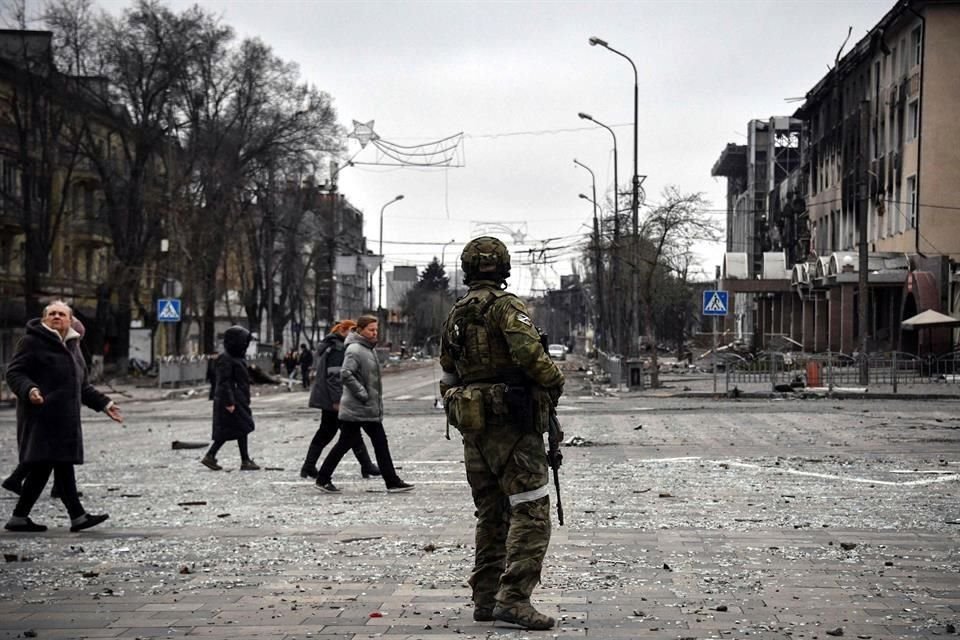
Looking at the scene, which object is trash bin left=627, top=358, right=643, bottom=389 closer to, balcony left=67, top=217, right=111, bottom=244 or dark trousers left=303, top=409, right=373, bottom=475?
dark trousers left=303, top=409, right=373, bottom=475

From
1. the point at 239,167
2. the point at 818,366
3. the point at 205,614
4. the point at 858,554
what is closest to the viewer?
the point at 205,614

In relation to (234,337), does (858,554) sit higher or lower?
lower

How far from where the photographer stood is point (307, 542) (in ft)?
29.3

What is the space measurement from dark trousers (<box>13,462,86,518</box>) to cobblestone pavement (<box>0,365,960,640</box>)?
23cm

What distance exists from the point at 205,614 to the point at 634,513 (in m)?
4.40

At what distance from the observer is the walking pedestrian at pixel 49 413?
9523mm

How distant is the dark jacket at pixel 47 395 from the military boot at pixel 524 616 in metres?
4.66

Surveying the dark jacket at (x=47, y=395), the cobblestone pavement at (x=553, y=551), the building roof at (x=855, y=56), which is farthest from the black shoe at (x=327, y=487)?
the building roof at (x=855, y=56)

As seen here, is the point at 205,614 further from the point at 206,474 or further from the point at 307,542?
the point at 206,474

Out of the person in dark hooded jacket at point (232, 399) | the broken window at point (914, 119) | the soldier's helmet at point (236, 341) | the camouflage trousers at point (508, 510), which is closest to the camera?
the camouflage trousers at point (508, 510)

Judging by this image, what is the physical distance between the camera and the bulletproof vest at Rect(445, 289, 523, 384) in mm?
6195

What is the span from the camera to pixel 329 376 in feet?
44.9

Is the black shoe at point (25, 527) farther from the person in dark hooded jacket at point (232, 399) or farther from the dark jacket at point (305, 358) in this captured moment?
the dark jacket at point (305, 358)

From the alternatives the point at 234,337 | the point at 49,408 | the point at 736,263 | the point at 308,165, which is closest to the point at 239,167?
the point at 308,165
